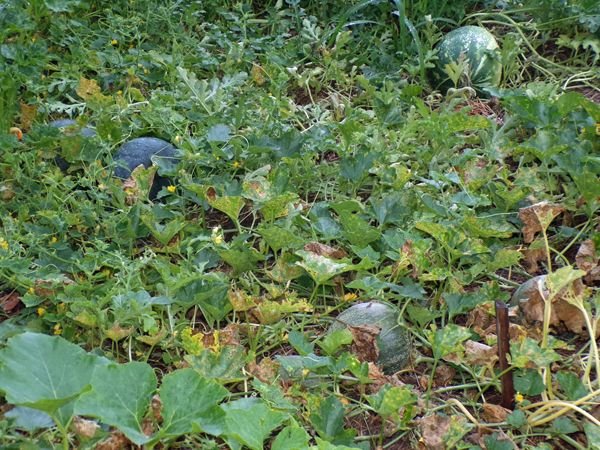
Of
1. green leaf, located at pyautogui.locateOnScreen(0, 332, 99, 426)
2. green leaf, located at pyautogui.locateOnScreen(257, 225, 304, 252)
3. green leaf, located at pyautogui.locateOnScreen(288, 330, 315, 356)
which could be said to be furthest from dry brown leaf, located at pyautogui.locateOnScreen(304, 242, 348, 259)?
green leaf, located at pyautogui.locateOnScreen(0, 332, 99, 426)

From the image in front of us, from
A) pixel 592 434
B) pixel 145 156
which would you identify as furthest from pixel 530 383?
pixel 145 156

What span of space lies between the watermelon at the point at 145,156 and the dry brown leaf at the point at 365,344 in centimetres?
109

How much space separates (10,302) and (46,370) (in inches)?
33.0

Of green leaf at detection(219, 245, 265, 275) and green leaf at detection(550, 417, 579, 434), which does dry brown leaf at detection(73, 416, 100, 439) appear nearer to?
green leaf at detection(219, 245, 265, 275)

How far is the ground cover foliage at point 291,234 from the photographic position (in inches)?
85.2

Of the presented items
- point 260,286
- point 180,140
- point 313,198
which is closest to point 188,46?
point 180,140

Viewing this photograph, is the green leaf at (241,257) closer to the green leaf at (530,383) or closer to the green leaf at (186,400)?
the green leaf at (186,400)

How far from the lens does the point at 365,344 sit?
7.93 ft

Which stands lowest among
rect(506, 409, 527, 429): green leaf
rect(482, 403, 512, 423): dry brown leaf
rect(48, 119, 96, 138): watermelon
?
rect(482, 403, 512, 423): dry brown leaf

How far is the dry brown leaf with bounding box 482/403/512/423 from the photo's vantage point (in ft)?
7.38

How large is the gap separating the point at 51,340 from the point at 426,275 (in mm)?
→ 1140

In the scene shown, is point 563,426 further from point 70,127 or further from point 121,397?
point 70,127

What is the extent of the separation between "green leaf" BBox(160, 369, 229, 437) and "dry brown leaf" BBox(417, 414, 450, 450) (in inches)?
20.7

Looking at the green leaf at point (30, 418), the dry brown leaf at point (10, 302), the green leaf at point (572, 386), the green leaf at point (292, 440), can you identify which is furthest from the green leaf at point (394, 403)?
the dry brown leaf at point (10, 302)
